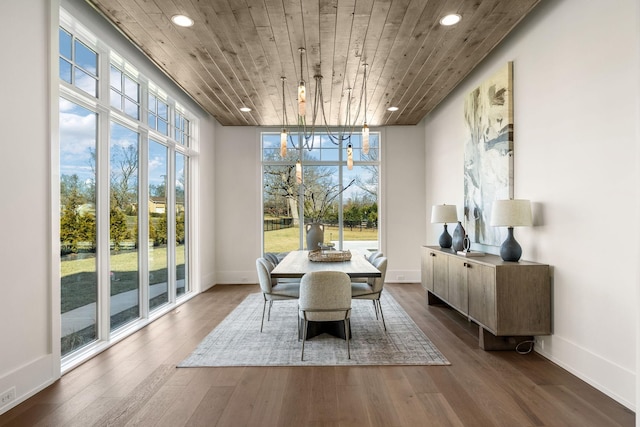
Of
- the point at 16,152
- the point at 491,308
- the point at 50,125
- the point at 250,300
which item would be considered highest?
the point at 50,125

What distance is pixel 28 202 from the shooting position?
2.69m

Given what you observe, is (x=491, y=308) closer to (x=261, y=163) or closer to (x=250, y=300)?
(x=250, y=300)

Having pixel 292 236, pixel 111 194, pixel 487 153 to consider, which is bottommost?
pixel 292 236

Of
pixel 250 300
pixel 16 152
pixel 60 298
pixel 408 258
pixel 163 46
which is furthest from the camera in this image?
pixel 408 258

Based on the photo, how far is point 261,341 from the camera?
3883 mm

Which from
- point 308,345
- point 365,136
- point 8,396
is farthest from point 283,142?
point 8,396

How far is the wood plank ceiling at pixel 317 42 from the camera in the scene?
3111 millimetres

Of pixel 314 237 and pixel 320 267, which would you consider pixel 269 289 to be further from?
pixel 314 237

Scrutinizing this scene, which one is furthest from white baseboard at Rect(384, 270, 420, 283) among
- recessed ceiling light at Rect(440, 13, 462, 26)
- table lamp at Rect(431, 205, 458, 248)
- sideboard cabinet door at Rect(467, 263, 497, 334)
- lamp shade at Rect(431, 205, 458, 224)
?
recessed ceiling light at Rect(440, 13, 462, 26)

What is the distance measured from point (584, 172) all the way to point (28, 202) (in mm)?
4230

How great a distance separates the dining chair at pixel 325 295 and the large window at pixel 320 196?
4036mm

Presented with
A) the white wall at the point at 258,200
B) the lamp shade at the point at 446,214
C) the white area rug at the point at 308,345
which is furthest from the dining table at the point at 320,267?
the white wall at the point at 258,200


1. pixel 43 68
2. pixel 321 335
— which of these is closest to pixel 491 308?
pixel 321 335

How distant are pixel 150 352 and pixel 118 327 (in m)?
0.83
